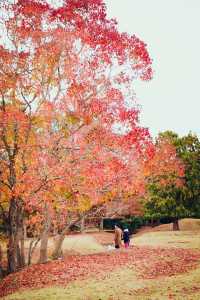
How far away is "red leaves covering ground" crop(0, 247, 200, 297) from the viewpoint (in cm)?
2044

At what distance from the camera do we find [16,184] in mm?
19234

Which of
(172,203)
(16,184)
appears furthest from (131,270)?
(172,203)

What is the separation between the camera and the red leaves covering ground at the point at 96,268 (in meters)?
20.4

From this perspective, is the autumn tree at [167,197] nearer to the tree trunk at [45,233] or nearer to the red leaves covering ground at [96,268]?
the tree trunk at [45,233]

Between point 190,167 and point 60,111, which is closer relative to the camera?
point 60,111

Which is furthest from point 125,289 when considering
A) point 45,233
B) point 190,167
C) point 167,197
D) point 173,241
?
Answer: point 190,167

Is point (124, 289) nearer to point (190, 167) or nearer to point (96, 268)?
point (96, 268)

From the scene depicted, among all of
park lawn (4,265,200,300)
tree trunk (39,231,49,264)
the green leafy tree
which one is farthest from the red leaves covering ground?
the green leafy tree

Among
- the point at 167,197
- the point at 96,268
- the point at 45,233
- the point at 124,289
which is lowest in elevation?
the point at 124,289

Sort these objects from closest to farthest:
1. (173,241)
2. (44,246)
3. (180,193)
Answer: (44,246) < (173,241) < (180,193)

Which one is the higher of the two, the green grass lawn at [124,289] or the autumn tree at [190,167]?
the autumn tree at [190,167]

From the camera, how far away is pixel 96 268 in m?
22.6

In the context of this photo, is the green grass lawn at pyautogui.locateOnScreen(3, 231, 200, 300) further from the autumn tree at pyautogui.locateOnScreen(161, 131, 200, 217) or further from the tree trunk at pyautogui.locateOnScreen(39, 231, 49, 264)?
the autumn tree at pyautogui.locateOnScreen(161, 131, 200, 217)

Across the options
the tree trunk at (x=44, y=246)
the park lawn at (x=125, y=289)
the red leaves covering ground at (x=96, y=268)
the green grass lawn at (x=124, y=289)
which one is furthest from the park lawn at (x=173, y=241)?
the park lawn at (x=125, y=289)
